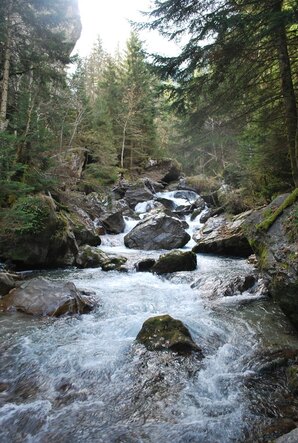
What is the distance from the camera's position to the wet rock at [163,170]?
3392 cm

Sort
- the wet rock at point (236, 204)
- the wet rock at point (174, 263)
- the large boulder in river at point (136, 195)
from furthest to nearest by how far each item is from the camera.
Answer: the large boulder in river at point (136, 195) < the wet rock at point (236, 204) < the wet rock at point (174, 263)

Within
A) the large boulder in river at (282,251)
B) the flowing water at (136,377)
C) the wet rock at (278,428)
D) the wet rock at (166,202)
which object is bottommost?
the flowing water at (136,377)

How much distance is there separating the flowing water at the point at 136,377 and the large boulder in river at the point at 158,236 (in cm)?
757

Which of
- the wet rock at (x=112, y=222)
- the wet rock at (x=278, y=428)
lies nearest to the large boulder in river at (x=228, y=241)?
the wet rock at (x=112, y=222)

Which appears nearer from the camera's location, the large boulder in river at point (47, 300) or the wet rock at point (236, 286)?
the large boulder in river at point (47, 300)

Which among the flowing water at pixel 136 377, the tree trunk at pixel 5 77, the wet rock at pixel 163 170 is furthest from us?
the wet rock at pixel 163 170

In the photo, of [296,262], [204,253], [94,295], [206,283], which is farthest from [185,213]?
[296,262]

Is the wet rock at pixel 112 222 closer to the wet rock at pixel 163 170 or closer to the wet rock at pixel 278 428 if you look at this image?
the wet rock at pixel 163 170

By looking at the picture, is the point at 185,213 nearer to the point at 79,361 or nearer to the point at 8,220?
the point at 8,220

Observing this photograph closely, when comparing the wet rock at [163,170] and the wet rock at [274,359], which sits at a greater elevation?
the wet rock at [163,170]

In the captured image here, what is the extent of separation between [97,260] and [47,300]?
16.6ft

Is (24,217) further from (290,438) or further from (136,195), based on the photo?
(136,195)

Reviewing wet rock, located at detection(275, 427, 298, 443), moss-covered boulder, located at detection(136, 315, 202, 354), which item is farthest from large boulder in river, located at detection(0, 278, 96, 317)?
wet rock, located at detection(275, 427, 298, 443)

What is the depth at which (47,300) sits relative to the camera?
7496mm
